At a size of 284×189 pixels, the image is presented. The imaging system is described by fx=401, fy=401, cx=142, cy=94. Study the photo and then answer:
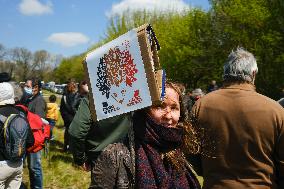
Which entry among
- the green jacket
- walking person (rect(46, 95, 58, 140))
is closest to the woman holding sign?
the green jacket

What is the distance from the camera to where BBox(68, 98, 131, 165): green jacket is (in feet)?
11.8

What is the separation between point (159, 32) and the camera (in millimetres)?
35312

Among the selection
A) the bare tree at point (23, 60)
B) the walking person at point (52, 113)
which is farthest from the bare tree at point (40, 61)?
the walking person at point (52, 113)

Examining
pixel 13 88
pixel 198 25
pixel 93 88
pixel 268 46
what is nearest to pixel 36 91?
pixel 13 88

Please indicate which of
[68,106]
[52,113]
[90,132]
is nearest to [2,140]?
[90,132]

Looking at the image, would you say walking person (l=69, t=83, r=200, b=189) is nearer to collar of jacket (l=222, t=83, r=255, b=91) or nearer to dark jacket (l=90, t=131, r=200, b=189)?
dark jacket (l=90, t=131, r=200, b=189)

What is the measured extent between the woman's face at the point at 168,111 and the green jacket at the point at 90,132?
4.41ft

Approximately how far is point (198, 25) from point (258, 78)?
636 cm

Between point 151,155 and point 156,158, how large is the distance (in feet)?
0.11

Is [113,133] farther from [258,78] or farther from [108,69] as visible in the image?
[258,78]

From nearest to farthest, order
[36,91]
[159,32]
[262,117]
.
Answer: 1. [262,117]
2. [36,91]
3. [159,32]

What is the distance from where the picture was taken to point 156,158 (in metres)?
2.00

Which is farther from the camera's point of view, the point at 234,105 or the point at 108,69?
the point at 234,105

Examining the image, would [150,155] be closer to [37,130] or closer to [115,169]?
[115,169]
